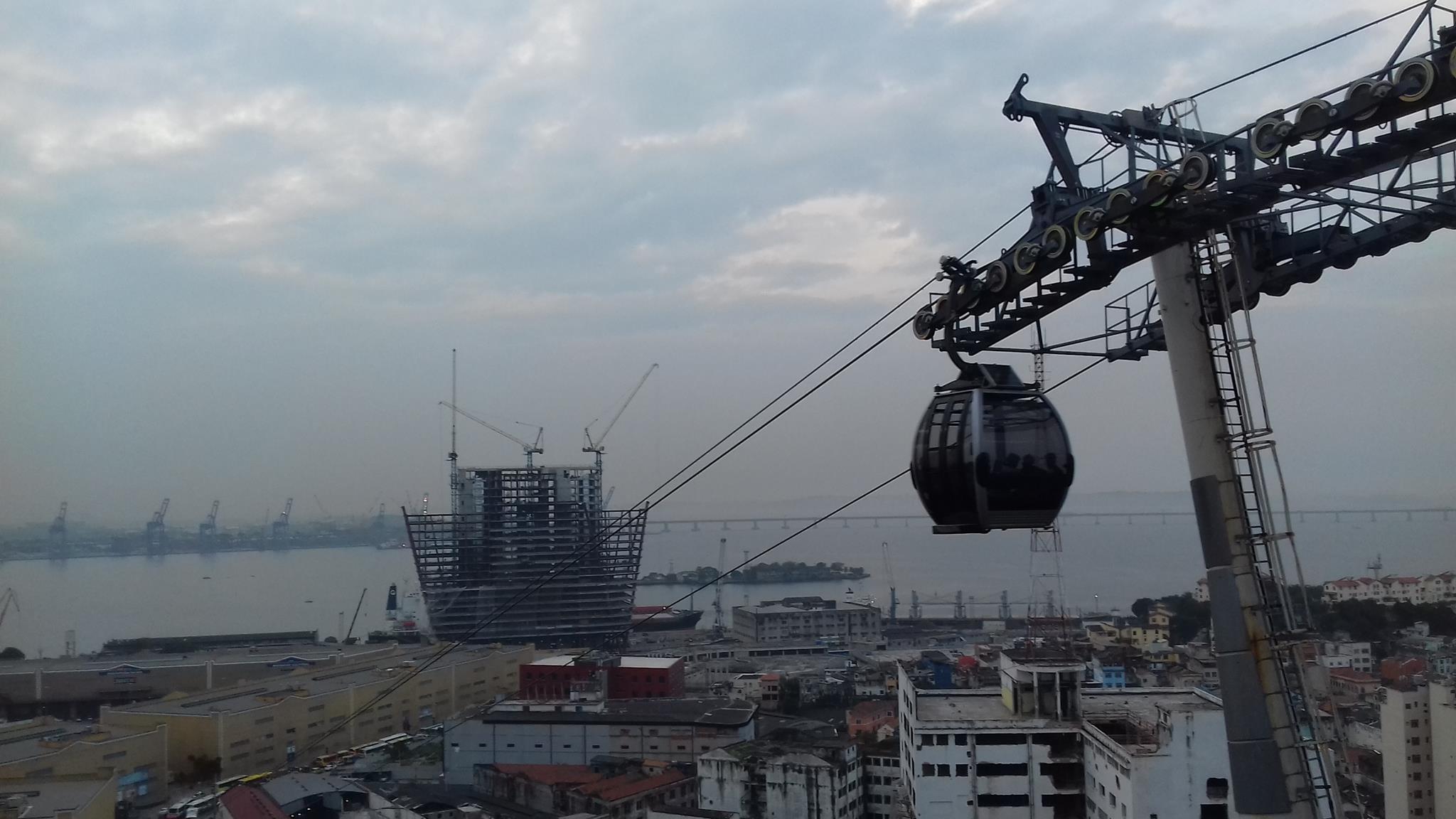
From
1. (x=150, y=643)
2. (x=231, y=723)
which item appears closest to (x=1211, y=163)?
(x=231, y=723)

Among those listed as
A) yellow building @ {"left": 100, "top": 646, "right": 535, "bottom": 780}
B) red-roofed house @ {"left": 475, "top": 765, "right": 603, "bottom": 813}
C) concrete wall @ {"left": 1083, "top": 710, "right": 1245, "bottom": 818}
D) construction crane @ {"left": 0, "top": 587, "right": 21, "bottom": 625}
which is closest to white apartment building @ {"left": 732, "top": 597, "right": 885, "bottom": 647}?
yellow building @ {"left": 100, "top": 646, "right": 535, "bottom": 780}

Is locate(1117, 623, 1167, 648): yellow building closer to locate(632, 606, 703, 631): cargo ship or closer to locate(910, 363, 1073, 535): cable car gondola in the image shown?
locate(632, 606, 703, 631): cargo ship

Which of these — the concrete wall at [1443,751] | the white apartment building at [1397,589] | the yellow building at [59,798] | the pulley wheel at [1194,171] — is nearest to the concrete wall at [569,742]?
the yellow building at [59,798]

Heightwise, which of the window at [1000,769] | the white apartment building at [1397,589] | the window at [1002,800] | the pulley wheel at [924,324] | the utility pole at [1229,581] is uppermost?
the pulley wheel at [924,324]

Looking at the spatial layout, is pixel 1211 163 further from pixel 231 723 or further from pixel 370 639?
pixel 370 639

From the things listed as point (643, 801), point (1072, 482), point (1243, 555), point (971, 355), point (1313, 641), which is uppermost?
point (971, 355)

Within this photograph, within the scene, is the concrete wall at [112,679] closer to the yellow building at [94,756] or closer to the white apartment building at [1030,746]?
the yellow building at [94,756]

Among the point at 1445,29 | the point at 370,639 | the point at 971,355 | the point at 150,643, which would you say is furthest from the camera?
the point at 370,639
